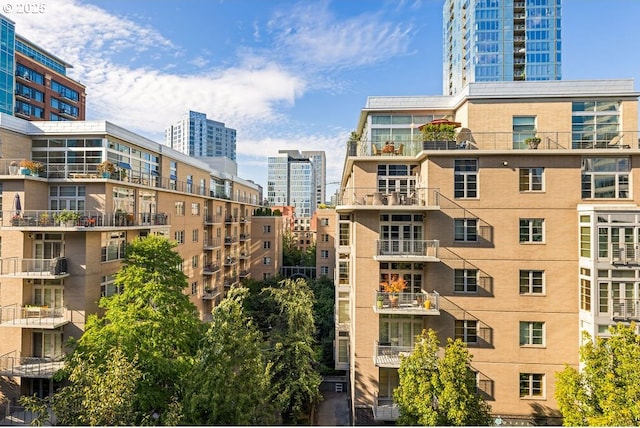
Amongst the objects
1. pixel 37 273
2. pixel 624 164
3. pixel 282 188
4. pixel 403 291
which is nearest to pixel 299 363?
pixel 403 291

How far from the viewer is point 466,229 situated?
17469 mm

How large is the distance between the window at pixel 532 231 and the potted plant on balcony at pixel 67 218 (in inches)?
954

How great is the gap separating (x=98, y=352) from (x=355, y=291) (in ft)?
41.9

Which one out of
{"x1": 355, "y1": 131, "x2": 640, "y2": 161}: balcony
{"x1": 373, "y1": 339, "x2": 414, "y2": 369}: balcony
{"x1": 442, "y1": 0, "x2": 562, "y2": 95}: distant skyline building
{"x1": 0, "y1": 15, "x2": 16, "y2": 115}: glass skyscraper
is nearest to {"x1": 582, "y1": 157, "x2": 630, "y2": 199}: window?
{"x1": 355, "y1": 131, "x2": 640, "y2": 161}: balcony

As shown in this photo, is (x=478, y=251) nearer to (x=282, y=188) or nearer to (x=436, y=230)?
(x=436, y=230)

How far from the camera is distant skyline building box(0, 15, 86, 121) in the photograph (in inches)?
1537

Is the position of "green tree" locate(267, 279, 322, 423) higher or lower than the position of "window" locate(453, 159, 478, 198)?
lower

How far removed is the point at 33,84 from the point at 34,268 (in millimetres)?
39659

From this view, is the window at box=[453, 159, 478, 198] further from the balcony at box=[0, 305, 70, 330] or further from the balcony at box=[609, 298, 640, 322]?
the balcony at box=[0, 305, 70, 330]

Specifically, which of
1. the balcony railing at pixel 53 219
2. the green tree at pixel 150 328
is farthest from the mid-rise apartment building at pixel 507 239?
the balcony railing at pixel 53 219

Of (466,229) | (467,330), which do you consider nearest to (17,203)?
(466,229)

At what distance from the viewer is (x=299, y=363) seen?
19734mm

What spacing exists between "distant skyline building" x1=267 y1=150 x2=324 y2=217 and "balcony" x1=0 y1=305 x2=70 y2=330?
121 meters

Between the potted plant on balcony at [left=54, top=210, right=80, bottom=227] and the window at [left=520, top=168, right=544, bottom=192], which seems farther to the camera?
the potted plant on balcony at [left=54, top=210, right=80, bottom=227]
